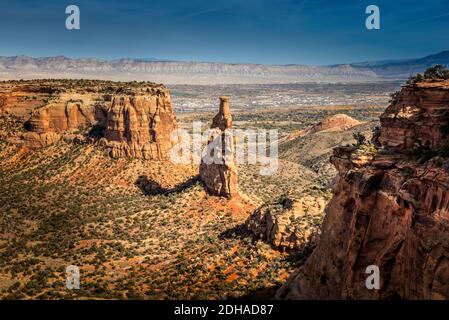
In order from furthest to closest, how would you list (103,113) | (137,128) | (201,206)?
1. (103,113)
2. (137,128)
3. (201,206)

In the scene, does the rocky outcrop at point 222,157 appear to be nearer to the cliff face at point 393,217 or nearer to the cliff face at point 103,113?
the cliff face at point 103,113

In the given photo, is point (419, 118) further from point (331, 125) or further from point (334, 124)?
point (334, 124)

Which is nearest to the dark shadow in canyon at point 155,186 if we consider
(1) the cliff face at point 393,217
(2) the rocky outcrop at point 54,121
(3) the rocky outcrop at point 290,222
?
(2) the rocky outcrop at point 54,121

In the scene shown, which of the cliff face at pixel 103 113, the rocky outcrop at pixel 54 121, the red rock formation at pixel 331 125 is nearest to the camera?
the cliff face at pixel 103 113

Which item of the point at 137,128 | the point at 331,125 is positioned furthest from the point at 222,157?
the point at 331,125
